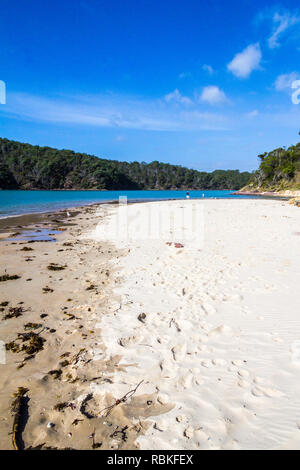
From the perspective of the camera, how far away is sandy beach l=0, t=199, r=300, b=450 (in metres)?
2.30

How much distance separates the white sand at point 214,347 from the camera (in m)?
2.26

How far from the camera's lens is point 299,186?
217ft

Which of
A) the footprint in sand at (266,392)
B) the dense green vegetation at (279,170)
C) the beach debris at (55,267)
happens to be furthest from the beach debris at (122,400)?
the dense green vegetation at (279,170)

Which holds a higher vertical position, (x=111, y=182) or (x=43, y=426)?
(x=111, y=182)

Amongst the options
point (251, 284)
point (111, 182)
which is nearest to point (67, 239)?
point (251, 284)

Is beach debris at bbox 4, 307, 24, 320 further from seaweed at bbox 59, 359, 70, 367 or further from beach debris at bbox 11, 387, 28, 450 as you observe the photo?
beach debris at bbox 11, 387, 28, 450

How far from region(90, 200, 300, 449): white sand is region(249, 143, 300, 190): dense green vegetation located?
77.2 meters

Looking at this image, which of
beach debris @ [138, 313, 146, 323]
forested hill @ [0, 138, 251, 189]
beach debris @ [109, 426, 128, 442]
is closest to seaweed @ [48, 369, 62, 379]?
beach debris @ [109, 426, 128, 442]

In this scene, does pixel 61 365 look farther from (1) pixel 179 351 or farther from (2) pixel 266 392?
(2) pixel 266 392

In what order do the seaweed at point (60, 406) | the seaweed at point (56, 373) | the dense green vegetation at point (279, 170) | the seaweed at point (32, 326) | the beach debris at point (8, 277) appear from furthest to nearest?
1. the dense green vegetation at point (279, 170)
2. the beach debris at point (8, 277)
3. the seaweed at point (32, 326)
4. the seaweed at point (56, 373)
5. the seaweed at point (60, 406)

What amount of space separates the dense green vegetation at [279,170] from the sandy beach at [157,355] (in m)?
77.8

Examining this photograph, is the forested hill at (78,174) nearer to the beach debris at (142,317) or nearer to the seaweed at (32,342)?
the seaweed at (32,342)
